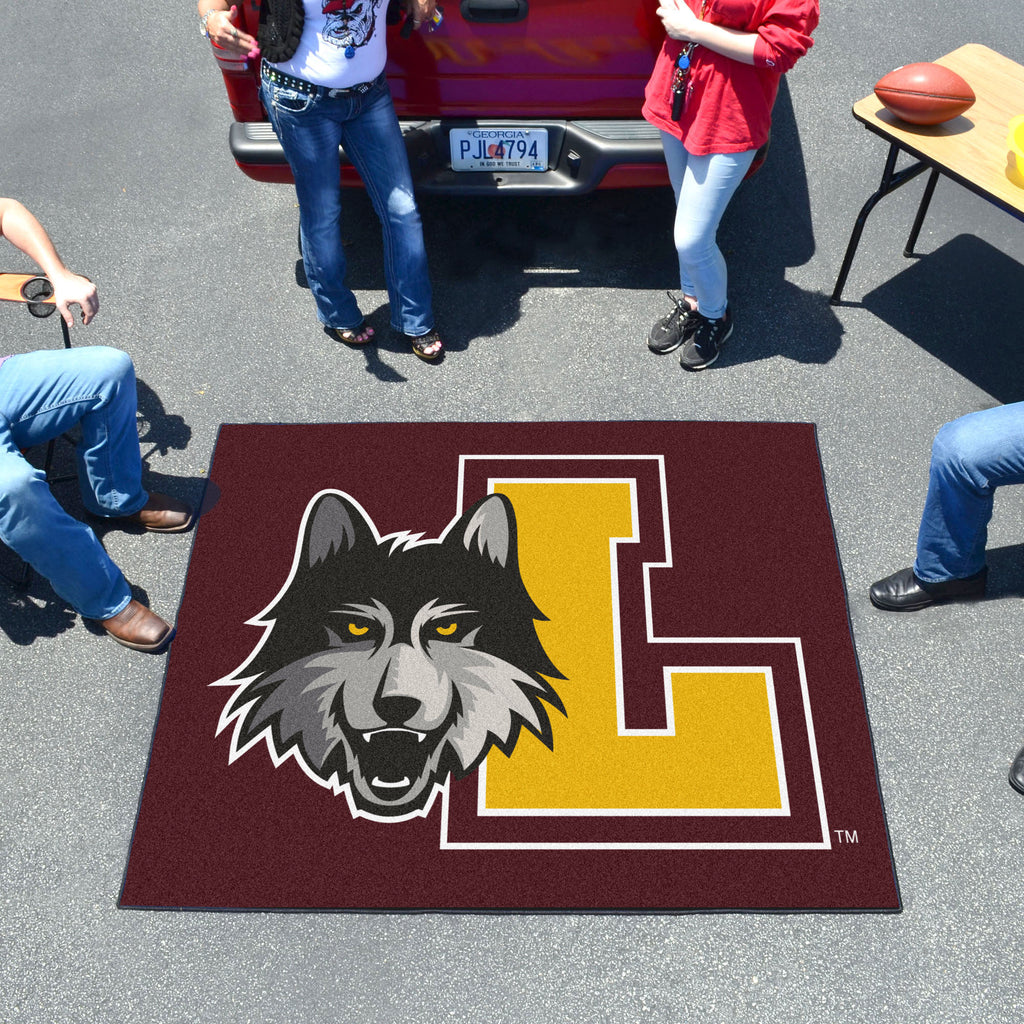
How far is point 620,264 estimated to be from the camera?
386 cm

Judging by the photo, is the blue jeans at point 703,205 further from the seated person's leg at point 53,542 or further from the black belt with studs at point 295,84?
the seated person's leg at point 53,542

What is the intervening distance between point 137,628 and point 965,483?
241 centimetres

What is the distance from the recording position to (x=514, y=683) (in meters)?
2.84

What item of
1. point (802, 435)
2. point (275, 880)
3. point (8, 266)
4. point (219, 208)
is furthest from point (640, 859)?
Answer: point (8, 266)

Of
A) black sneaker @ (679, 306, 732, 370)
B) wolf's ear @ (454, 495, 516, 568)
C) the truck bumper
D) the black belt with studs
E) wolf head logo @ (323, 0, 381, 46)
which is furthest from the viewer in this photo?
black sneaker @ (679, 306, 732, 370)

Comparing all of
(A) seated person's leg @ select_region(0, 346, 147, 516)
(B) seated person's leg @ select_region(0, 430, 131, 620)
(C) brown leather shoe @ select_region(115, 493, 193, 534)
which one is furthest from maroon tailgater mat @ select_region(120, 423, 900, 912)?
(A) seated person's leg @ select_region(0, 346, 147, 516)

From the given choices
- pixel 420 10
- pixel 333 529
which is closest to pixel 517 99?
pixel 420 10

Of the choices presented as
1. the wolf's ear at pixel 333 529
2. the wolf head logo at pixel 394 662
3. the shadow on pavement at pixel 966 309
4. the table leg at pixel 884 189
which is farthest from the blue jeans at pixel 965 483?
the wolf's ear at pixel 333 529

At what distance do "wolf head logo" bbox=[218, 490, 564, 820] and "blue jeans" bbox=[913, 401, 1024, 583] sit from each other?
118 centimetres

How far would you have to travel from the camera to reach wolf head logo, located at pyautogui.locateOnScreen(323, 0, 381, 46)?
9.12 feet

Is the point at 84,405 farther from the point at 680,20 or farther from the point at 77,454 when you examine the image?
the point at 680,20

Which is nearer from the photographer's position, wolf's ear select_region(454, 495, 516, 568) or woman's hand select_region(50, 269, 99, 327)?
woman's hand select_region(50, 269, 99, 327)

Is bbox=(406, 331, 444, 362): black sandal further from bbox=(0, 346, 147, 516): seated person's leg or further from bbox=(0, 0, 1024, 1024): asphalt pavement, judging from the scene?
bbox=(0, 346, 147, 516): seated person's leg

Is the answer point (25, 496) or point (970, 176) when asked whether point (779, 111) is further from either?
point (25, 496)
